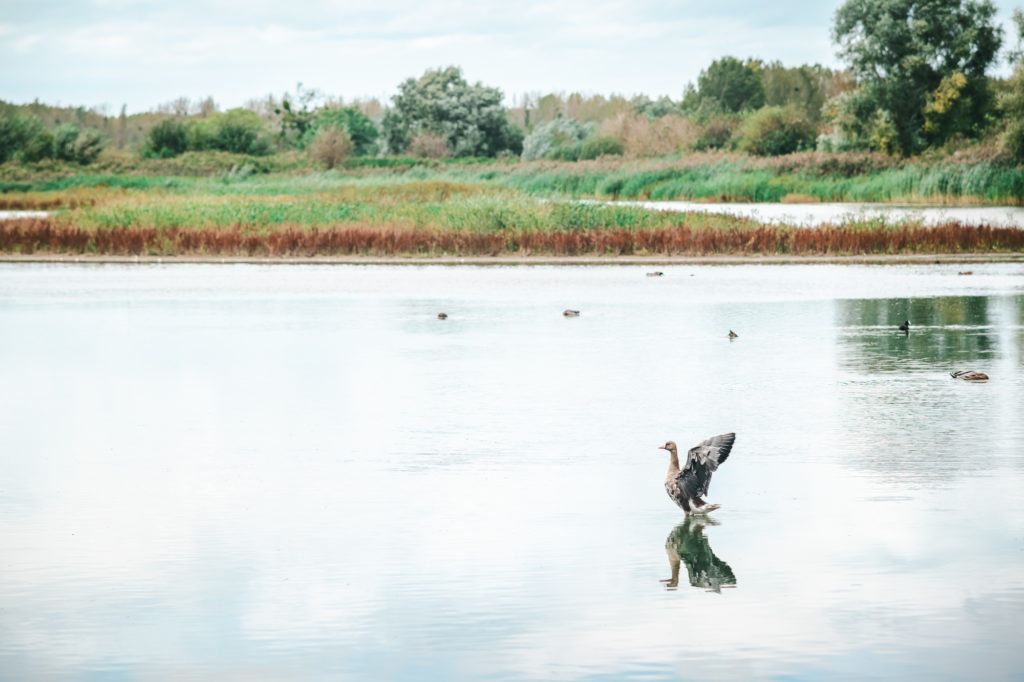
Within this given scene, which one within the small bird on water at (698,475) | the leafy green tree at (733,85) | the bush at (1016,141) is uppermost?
the leafy green tree at (733,85)

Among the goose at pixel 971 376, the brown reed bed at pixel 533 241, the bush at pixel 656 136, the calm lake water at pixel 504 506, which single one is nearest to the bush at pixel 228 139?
the bush at pixel 656 136

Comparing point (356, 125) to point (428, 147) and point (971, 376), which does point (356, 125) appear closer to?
point (428, 147)

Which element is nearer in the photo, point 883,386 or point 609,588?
point 609,588

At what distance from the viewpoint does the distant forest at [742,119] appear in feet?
272

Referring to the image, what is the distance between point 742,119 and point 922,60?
2924 centimetres

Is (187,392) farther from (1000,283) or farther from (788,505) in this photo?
(1000,283)

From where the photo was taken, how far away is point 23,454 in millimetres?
10805

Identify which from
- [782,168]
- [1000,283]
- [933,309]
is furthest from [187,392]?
[782,168]

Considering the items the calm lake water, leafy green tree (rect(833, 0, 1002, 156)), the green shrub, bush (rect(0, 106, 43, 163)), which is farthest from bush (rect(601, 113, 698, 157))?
the calm lake water

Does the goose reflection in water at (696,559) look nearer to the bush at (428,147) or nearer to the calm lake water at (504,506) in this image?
the calm lake water at (504,506)

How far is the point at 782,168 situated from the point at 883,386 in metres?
63.8

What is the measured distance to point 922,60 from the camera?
270ft

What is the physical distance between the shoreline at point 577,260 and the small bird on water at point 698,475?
1044 inches

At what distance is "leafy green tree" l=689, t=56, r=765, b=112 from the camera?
14125cm
